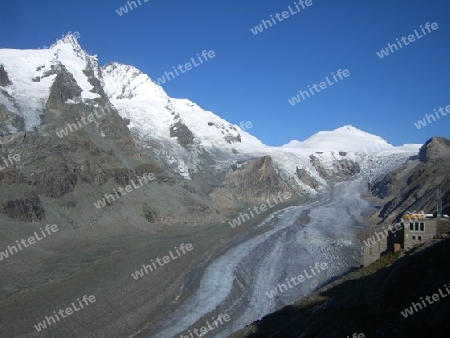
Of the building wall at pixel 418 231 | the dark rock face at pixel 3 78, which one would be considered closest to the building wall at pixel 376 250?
the building wall at pixel 418 231

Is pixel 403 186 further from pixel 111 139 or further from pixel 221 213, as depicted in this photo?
pixel 111 139

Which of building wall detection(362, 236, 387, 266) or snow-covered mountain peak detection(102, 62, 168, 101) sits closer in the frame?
building wall detection(362, 236, 387, 266)

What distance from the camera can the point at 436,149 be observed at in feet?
516

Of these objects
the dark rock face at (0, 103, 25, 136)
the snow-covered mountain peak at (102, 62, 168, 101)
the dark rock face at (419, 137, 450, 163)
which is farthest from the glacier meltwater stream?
the snow-covered mountain peak at (102, 62, 168, 101)

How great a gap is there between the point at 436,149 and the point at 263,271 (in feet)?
392

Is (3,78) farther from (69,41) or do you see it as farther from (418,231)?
(418,231)

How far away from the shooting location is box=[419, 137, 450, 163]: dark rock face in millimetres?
153625

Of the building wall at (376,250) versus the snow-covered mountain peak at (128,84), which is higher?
the snow-covered mountain peak at (128,84)

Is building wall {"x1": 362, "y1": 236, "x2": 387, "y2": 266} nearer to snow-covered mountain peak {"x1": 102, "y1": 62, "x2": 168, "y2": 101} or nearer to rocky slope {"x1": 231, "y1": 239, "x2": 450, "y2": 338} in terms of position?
rocky slope {"x1": 231, "y1": 239, "x2": 450, "y2": 338}

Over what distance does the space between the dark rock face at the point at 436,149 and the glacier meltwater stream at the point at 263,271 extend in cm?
6508

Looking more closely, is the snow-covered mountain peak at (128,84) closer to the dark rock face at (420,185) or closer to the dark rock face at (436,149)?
the dark rock face at (420,185)

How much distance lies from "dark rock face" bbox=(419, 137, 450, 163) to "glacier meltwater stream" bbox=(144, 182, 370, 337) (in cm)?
6508

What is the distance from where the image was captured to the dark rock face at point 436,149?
153625 mm

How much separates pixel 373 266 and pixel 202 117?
16393 cm
